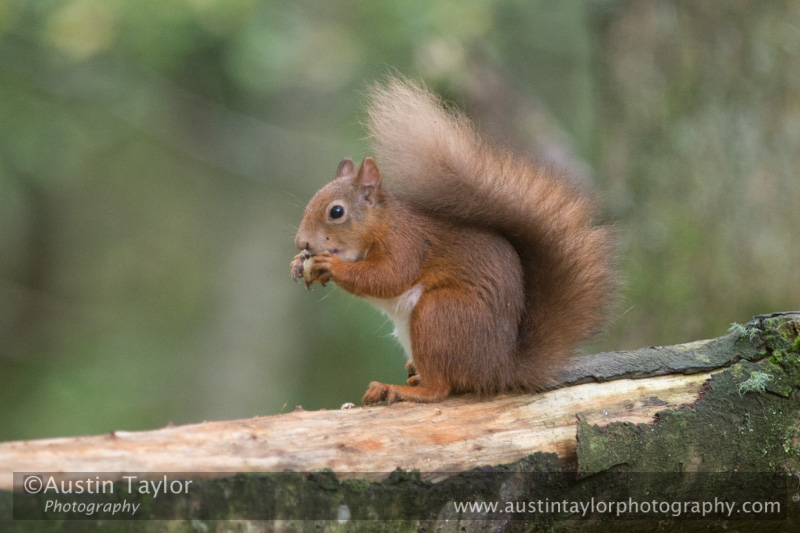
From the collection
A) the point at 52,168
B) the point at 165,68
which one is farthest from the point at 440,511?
the point at 165,68

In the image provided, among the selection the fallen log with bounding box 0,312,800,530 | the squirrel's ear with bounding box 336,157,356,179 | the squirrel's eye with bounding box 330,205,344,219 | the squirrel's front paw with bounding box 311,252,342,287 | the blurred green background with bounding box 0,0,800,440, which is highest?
the blurred green background with bounding box 0,0,800,440

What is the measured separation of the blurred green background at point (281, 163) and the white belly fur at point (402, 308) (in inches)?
25.6

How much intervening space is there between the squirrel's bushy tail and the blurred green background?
24cm

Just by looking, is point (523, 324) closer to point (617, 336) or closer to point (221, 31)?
point (617, 336)

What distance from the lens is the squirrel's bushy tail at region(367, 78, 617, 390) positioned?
2.34m

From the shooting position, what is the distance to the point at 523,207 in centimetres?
236

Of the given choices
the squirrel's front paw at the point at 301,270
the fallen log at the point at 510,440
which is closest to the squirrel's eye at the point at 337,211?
the squirrel's front paw at the point at 301,270

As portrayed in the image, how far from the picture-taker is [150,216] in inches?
347

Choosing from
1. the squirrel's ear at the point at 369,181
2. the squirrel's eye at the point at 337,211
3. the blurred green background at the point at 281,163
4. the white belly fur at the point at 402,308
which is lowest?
the white belly fur at the point at 402,308

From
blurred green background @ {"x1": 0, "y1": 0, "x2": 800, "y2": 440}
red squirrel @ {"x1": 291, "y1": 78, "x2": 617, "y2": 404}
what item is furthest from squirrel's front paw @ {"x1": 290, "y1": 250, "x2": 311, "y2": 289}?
blurred green background @ {"x1": 0, "y1": 0, "x2": 800, "y2": 440}

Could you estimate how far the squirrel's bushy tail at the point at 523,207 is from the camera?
234cm

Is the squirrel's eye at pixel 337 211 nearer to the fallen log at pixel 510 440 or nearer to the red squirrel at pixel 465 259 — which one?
the red squirrel at pixel 465 259

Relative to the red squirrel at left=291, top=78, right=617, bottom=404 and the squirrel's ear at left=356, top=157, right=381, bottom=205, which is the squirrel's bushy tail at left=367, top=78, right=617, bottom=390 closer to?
the red squirrel at left=291, top=78, right=617, bottom=404

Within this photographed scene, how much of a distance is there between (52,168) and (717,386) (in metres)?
5.54
